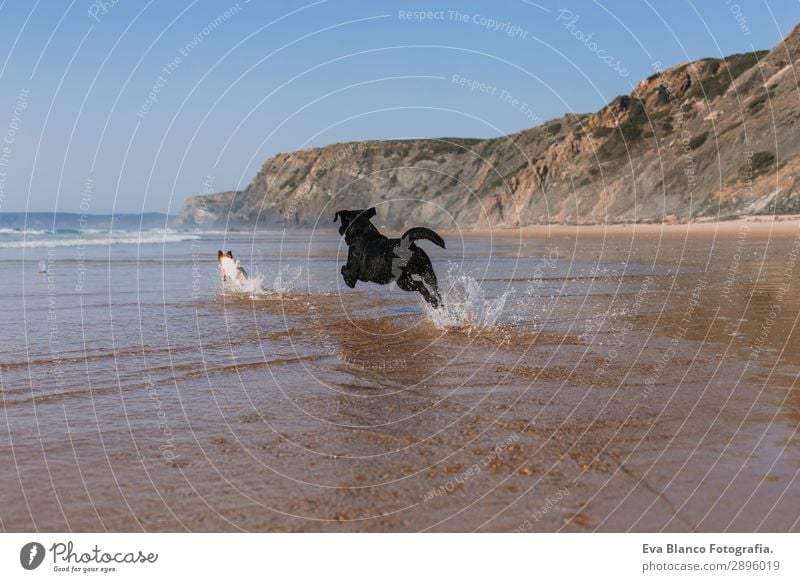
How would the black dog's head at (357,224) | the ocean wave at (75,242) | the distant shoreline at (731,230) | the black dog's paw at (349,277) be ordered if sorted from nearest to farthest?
1. the black dog's head at (357,224)
2. the black dog's paw at (349,277)
3. the distant shoreline at (731,230)
4. the ocean wave at (75,242)

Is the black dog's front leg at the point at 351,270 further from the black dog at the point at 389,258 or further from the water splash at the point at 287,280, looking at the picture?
the water splash at the point at 287,280

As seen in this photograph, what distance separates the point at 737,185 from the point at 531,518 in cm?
5121

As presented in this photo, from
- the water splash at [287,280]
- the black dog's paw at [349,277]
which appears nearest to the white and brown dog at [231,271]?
the water splash at [287,280]

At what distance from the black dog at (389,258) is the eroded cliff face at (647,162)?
1728 centimetres

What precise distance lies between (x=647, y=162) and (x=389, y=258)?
60441mm

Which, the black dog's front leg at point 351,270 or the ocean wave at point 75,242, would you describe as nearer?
the black dog's front leg at point 351,270

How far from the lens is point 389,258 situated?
10.8 meters

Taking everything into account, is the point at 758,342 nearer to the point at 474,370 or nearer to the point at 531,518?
the point at 474,370

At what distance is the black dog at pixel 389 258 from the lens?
Result: 10656 mm
